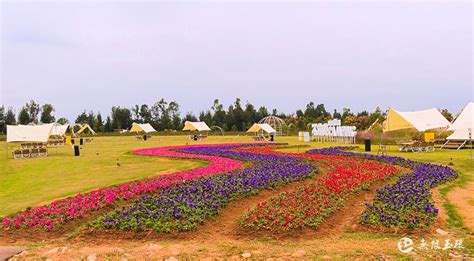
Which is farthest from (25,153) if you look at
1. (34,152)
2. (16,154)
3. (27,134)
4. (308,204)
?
(308,204)

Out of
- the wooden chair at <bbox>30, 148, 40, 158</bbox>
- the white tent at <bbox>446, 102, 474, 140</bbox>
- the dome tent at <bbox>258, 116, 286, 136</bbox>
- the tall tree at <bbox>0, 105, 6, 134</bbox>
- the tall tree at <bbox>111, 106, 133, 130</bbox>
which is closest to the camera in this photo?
the white tent at <bbox>446, 102, 474, 140</bbox>

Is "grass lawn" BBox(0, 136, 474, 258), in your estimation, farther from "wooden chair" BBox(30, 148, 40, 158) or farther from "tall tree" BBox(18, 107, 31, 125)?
"tall tree" BBox(18, 107, 31, 125)

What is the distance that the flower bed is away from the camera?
8719mm

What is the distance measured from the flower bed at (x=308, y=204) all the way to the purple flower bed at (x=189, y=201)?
1.20 metres

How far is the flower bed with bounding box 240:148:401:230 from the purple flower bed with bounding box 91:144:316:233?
47.2 inches

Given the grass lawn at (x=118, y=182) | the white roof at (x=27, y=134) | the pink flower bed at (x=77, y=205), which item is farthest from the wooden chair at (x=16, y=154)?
the pink flower bed at (x=77, y=205)

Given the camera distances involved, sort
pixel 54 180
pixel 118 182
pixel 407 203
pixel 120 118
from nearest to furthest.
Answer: pixel 407 203 → pixel 118 182 → pixel 54 180 → pixel 120 118

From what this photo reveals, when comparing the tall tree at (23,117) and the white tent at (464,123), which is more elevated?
the tall tree at (23,117)

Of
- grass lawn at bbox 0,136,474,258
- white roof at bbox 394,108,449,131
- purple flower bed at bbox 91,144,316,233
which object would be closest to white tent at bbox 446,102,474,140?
white roof at bbox 394,108,449,131

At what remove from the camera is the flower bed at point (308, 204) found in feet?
28.6

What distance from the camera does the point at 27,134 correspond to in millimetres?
32656

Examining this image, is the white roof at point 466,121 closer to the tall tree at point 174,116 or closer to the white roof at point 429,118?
the white roof at point 429,118

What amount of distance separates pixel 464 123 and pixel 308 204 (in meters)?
17.3

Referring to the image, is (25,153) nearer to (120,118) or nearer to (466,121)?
(466,121)
